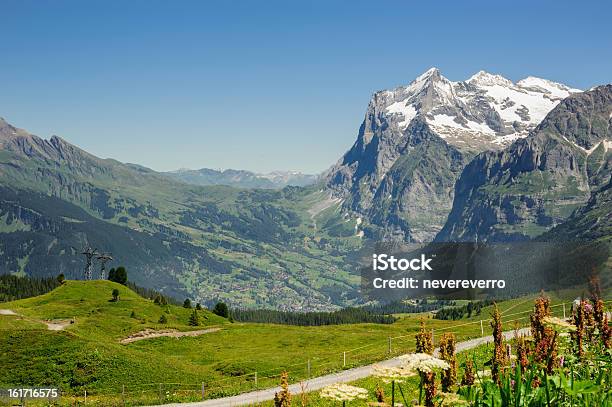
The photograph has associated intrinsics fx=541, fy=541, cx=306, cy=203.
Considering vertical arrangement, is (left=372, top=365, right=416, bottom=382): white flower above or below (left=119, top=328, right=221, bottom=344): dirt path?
above

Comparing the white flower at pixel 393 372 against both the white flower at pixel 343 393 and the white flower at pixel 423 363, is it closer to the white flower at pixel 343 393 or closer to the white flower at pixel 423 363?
the white flower at pixel 423 363

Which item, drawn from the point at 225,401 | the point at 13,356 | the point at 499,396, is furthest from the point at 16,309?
the point at 499,396

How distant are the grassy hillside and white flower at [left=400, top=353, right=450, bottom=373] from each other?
1917 inches

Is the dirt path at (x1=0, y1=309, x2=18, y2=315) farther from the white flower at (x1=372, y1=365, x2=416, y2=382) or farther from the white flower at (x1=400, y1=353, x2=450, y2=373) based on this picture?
the white flower at (x1=400, y1=353, x2=450, y2=373)

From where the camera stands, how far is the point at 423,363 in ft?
25.4

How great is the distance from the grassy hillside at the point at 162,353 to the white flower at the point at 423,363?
48.7 meters

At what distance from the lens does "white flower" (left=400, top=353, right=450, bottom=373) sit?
7645 mm

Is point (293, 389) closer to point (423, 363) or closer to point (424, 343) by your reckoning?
point (424, 343)

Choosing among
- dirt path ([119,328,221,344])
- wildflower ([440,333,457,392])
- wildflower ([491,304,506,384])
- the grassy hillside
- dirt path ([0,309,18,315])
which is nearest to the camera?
wildflower ([440,333,457,392])

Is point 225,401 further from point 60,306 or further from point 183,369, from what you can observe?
point 60,306

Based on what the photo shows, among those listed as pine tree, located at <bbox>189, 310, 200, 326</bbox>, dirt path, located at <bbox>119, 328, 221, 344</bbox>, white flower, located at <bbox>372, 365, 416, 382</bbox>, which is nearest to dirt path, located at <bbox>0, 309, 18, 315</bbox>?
dirt path, located at <bbox>119, 328, 221, 344</bbox>

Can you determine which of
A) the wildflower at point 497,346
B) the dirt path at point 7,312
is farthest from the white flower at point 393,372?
the dirt path at point 7,312

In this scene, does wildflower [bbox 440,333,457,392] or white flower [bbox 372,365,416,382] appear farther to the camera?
wildflower [bbox 440,333,457,392]

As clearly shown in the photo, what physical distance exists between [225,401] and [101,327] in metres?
63.1
